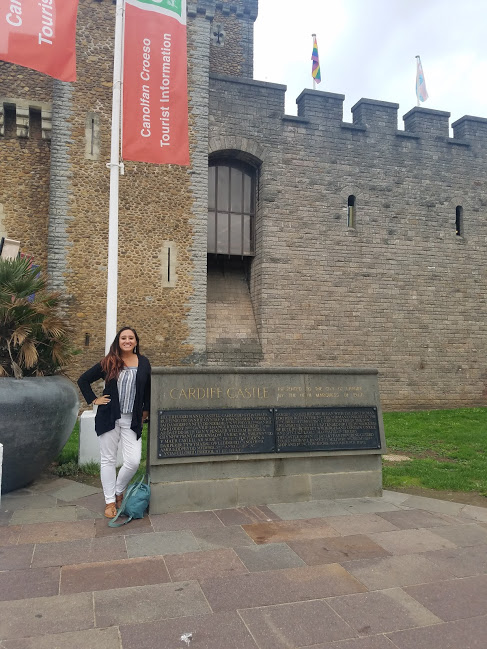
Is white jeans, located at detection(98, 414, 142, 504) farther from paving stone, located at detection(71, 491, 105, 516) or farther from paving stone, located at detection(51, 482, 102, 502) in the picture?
Result: paving stone, located at detection(51, 482, 102, 502)

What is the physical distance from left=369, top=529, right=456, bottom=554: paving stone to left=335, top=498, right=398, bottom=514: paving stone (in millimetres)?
667

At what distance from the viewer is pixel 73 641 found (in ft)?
9.66

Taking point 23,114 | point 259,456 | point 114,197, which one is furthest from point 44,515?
point 23,114

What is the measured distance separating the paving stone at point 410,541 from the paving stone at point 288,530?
446 mm

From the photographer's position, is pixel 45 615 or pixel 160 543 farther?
pixel 160 543

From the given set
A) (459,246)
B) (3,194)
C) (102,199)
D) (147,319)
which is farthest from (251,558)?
(459,246)

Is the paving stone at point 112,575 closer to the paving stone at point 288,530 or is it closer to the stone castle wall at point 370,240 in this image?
the paving stone at point 288,530

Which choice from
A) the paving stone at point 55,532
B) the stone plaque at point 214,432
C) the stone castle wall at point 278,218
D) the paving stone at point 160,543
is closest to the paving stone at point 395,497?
the stone plaque at point 214,432

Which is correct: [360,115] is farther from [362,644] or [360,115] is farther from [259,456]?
[362,644]

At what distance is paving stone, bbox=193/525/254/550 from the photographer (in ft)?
14.7

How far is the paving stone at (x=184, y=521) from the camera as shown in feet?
16.2

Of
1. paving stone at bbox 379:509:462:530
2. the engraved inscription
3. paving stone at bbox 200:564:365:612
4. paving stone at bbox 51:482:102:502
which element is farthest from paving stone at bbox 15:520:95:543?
paving stone at bbox 379:509:462:530

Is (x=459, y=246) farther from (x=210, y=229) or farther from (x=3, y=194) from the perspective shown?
(x=3, y=194)

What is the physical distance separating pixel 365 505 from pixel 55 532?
330 cm
